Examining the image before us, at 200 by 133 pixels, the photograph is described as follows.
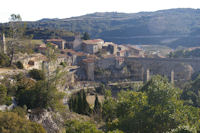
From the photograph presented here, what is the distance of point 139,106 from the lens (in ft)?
52.0

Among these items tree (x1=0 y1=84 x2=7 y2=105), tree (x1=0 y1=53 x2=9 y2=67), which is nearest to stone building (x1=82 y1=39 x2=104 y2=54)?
tree (x1=0 y1=53 x2=9 y2=67)

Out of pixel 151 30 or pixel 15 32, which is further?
pixel 151 30

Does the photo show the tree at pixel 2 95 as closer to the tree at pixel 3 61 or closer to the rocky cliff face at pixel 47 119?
the rocky cliff face at pixel 47 119

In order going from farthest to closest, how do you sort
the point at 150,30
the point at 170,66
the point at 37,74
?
1. the point at 150,30
2. the point at 170,66
3. the point at 37,74

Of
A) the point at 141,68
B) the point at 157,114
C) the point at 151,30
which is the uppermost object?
the point at 151,30

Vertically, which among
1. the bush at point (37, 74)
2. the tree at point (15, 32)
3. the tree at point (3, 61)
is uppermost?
the tree at point (15, 32)

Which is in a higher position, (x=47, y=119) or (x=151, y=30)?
(x=151, y=30)

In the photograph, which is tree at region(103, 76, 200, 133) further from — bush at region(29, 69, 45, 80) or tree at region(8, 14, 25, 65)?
tree at region(8, 14, 25, 65)

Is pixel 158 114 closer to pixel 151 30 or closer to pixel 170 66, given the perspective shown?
pixel 170 66

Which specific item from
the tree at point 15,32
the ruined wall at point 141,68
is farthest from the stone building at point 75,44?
the tree at point 15,32

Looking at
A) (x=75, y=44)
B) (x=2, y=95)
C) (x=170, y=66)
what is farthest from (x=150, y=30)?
(x=2, y=95)

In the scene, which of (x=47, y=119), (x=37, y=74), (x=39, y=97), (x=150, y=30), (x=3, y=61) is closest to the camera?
(x=47, y=119)

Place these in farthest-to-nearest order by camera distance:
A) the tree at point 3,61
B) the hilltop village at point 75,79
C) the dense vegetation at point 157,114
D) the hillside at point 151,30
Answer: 1. the hillside at point 151,30
2. the tree at point 3,61
3. the hilltop village at point 75,79
4. the dense vegetation at point 157,114

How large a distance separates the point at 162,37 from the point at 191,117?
4676 inches
